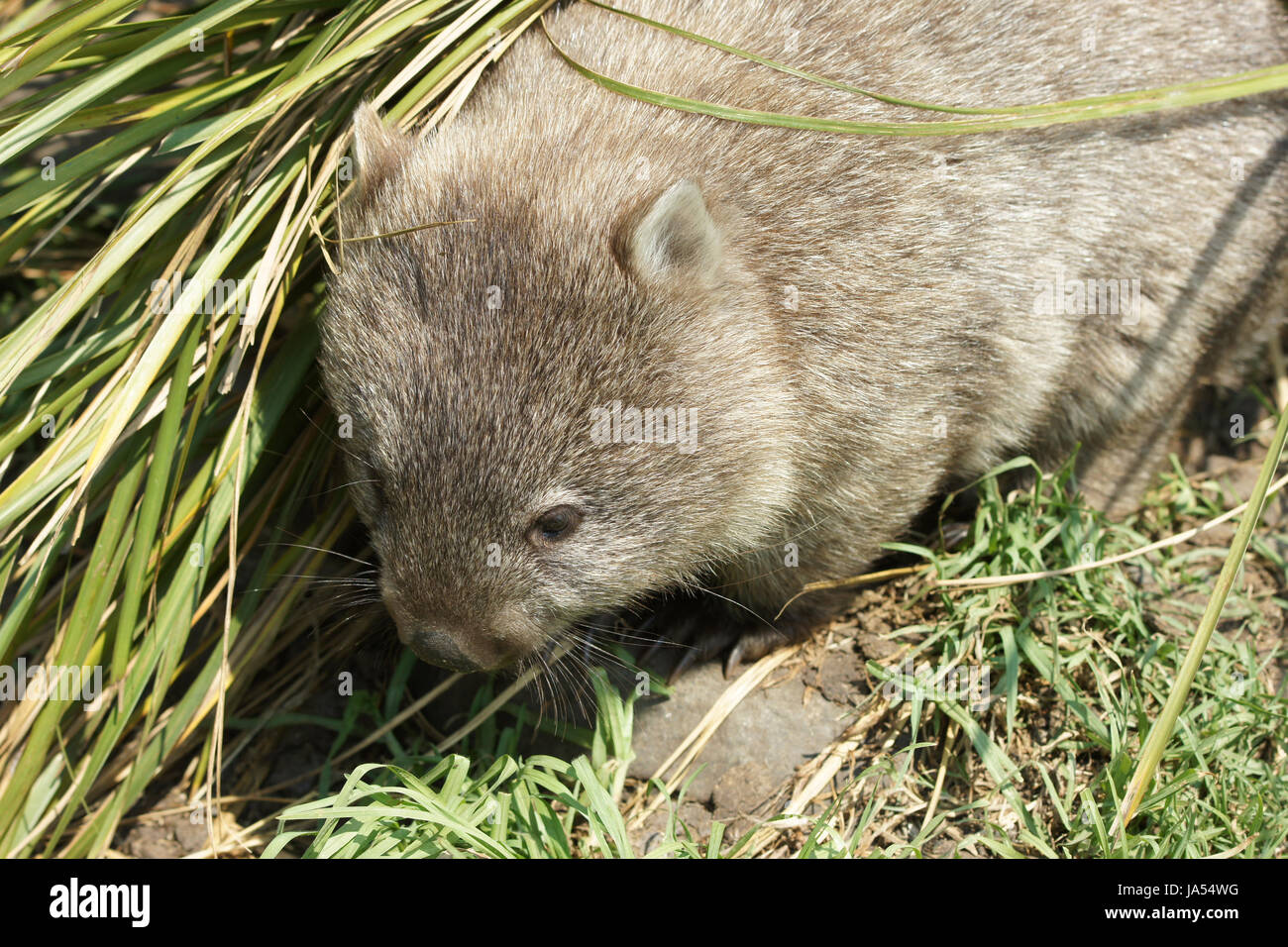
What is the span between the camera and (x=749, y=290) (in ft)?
10.3

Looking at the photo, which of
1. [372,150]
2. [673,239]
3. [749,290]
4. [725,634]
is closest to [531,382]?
[673,239]

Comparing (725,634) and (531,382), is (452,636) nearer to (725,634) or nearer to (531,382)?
(531,382)

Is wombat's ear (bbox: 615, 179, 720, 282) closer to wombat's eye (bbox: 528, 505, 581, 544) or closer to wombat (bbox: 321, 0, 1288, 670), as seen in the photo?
wombat (bbox: 321, 0, 1288, 670)

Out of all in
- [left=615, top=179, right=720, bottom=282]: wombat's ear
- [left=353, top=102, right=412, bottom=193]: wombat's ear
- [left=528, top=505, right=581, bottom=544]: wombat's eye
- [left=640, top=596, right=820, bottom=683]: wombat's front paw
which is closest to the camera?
[left=615, top=179, right=720, bottom=282]: wombat's ear

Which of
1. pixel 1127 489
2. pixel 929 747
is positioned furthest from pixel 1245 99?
pixel 929 747

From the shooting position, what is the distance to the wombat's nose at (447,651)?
3.04m

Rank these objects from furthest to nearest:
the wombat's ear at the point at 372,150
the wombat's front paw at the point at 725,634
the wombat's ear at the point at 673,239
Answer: the wombat's front paw at the point at 725,634, the wombat's ear at the point at 372,150, the wombat's ear at the point at 673,239

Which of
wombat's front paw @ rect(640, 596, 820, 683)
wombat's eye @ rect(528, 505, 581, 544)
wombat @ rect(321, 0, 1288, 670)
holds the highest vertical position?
wombat @ rect(321, 0, 1288, 670)

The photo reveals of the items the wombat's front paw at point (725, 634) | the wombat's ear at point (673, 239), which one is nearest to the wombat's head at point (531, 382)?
the wombat's ear at point (673, 239)

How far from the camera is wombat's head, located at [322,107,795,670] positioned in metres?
2.88

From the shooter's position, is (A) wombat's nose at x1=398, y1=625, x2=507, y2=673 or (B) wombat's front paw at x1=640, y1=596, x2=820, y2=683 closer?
(A) wombat's nose at x1=398, y1=625, x2=507, y2=673

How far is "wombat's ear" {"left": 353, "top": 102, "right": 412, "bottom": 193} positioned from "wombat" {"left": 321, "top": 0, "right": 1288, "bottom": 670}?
1 centimetres

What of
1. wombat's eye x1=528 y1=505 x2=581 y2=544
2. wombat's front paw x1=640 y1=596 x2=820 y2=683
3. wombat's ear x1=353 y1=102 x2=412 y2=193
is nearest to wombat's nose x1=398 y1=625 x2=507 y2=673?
wombat's eye x1=528 y1=505 x2=581 y2=544

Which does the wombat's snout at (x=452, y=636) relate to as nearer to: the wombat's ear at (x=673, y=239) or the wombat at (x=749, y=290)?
the wombat at (x=749, y=290)
